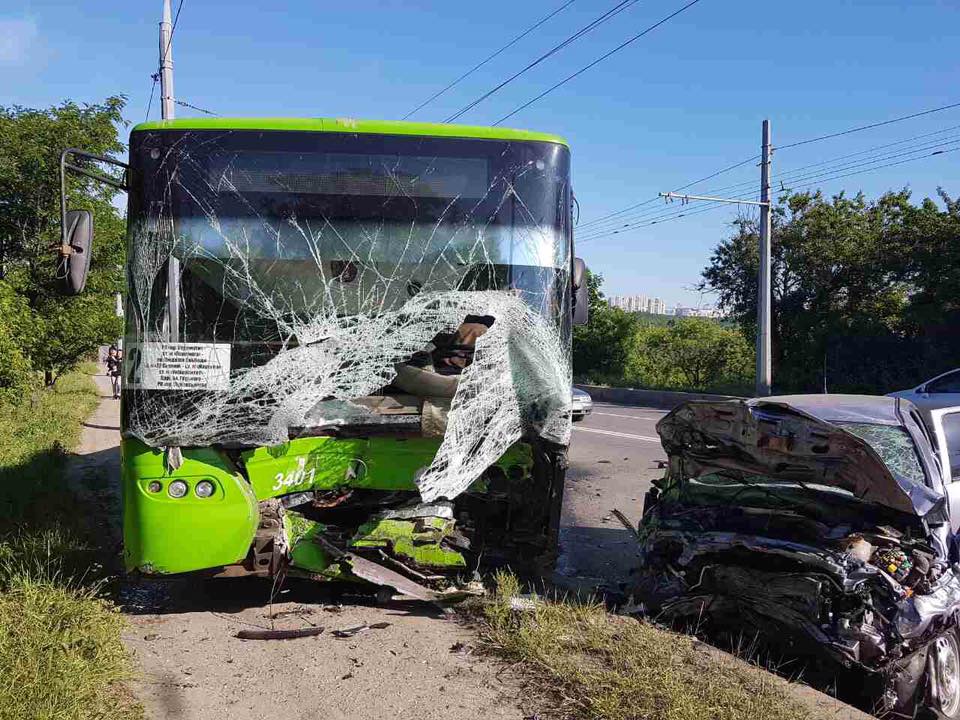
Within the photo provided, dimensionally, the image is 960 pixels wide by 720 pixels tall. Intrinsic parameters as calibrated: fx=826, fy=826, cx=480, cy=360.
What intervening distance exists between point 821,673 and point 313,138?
437 centimetres

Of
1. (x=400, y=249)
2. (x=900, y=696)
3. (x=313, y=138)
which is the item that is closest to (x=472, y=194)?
(x=400, y=249)

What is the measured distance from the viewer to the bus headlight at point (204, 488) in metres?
4.77

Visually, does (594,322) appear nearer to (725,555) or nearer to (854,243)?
Result: (854,243)

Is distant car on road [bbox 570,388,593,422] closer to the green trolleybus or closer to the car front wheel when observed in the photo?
the green trolleybus

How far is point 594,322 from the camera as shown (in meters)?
36.0

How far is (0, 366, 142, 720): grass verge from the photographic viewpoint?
3537mm

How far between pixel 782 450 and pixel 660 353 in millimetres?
27997

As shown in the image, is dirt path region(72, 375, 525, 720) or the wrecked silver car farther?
the wrecked silver car

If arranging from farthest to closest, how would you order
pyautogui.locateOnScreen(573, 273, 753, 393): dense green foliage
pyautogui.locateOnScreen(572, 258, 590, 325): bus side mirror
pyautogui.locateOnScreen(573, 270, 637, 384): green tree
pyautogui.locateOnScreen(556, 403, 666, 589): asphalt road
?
pyautogui.locateOnScreen(573, 270, 637, 384): green tree, pyautogui.locateOnScreen(573, 273, 753, 393): dense green foliage, pyautogui.locateOnScreen(556, 403, 666, 589): asphalt road, pyautogui.locateOnScreen(572, 258, 590, 325): bus side mirror

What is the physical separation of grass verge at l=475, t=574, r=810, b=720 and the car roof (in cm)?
164

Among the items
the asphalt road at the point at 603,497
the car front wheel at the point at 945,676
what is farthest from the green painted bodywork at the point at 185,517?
the car front wheel at the point at 945,676

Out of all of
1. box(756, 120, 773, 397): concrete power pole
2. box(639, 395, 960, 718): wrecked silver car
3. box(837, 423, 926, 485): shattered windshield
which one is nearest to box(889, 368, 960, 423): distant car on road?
box(639, 395, 960, 718): wrecked silver car

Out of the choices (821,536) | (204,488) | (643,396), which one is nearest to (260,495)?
(204,488)

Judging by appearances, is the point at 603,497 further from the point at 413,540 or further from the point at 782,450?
the point at 413,540
